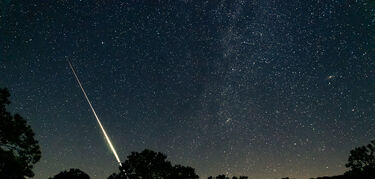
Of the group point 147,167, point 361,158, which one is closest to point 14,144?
point 147,167

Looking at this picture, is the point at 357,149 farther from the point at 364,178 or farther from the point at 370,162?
the point at 364,178

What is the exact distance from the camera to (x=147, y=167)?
3103 cm

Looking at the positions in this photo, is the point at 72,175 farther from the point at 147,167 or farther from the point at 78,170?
the point at 147,167

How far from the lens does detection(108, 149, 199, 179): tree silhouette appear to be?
30781mm

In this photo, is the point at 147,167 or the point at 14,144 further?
the point at 147,167

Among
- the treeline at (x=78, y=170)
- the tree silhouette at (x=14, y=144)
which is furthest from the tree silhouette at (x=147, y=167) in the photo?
the tree silhouette at (x=14, y=144)

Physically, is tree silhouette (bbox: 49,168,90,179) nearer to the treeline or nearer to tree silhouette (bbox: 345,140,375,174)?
the treeline

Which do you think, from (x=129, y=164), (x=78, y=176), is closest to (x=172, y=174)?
(x=129, y=164)

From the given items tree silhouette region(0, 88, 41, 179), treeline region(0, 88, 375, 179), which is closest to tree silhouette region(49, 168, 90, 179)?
treeline region(0, 88, 375, 179)

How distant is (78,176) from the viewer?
32.8 meters

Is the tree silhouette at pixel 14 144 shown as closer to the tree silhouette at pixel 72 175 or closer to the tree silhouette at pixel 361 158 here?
the tree silhouette at pixel 72 175

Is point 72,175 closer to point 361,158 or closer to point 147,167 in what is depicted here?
point 147,167

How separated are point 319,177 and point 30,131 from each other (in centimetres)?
2841

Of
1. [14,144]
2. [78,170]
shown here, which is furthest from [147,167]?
[14,144]
